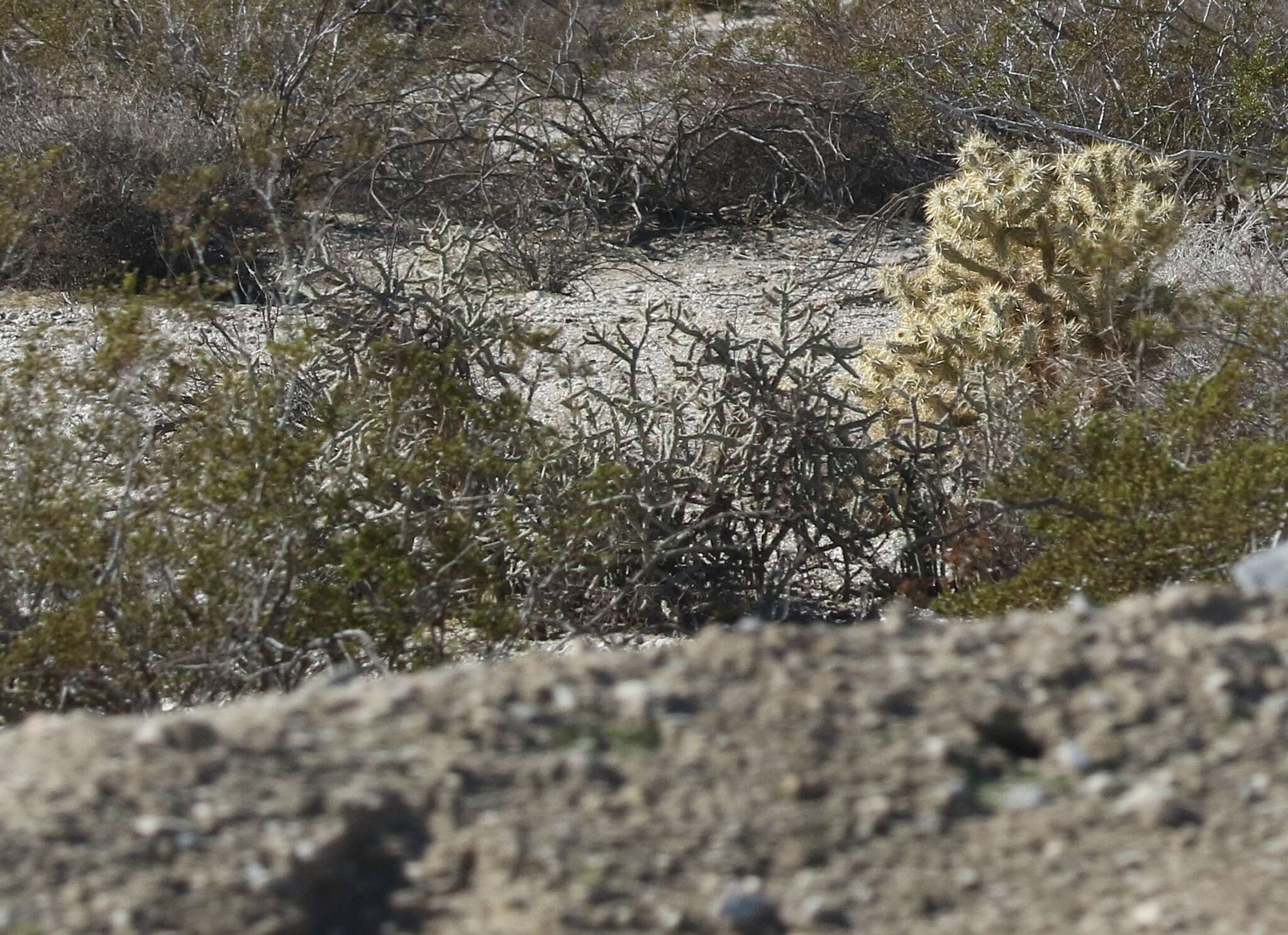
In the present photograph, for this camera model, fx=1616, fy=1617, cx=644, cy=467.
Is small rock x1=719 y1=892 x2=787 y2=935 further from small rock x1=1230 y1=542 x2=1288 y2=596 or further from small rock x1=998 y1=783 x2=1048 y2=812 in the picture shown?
small rock x1=1230 y1=542 x2=1288 y2=596

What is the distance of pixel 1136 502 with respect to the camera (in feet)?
14.4

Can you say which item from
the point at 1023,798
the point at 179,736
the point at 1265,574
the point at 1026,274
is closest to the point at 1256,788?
the point at 1023,798

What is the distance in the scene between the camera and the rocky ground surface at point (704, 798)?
6.23 feet

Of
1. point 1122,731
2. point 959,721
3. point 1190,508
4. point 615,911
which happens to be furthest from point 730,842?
point 1190,508

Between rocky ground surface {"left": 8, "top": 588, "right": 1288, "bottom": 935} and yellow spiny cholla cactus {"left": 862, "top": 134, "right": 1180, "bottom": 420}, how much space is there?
167 inches

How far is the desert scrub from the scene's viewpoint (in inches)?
167

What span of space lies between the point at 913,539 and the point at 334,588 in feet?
6.56

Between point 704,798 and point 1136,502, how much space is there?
267 cm

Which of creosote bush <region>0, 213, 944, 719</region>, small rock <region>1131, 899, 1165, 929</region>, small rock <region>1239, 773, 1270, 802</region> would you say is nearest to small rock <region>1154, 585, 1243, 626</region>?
small rock <region>1239, 773, 1270, 802</region>

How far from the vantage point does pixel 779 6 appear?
1450 cm

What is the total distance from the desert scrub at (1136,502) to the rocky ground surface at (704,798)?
6.04ft

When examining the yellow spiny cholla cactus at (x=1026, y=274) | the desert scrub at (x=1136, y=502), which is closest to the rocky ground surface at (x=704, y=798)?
the desert scrub at (x=1136, y=502)

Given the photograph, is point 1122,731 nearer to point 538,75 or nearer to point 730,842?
point 730,842

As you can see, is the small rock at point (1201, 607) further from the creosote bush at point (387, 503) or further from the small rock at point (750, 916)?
the creosote bush at point (387, 503)
